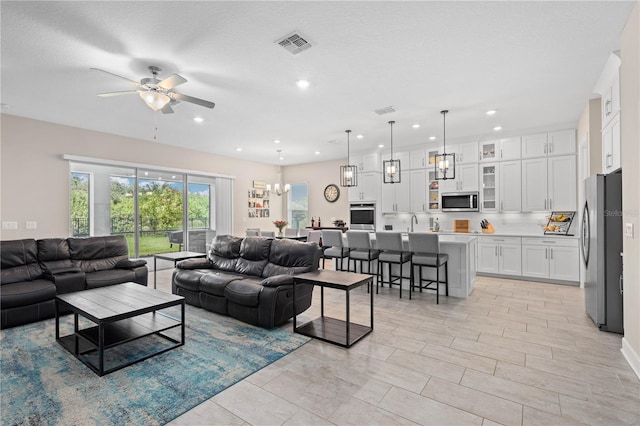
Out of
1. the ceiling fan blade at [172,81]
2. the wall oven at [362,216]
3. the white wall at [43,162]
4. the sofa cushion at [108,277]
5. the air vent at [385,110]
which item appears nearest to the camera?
the ceiling fan blade at [172,81]

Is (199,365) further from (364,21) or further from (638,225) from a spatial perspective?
(638,225)

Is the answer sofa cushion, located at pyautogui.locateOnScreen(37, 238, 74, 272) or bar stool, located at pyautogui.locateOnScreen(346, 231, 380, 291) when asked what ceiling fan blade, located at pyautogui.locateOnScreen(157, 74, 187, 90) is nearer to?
sofa cushion, located at pyautogui.locateOnScreen(37, 238, 74, 272)

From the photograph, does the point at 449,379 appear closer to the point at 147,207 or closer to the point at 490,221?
the point at 490,221

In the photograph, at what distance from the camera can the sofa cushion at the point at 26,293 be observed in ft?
11.6

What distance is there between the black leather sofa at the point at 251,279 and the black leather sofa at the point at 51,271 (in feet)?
3.53

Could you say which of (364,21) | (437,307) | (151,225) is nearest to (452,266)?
(437,307)

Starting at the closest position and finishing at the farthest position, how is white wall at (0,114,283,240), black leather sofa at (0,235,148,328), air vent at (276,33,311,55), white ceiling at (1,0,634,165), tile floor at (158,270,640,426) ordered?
tile floor at (158,270,640,426)
white ceiling at (1,0,634,165)
air vent at (276,33,311,55)
black leather sofa at (0,235,148,328)
white wall at (0,114,283,240)

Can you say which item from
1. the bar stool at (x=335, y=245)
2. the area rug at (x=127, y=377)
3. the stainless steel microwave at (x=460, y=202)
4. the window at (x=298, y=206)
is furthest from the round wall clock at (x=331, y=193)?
the area rug at (x=127, y=377)

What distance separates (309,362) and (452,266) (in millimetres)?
3091

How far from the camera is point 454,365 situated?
2709mm

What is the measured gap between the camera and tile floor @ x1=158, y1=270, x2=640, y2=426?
6.75ft

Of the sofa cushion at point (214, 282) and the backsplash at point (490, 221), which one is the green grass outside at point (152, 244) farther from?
the backsplash at point (490, 221)

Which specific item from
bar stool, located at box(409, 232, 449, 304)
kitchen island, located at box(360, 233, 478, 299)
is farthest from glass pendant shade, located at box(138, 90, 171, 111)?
kitchen island, located at box(360, 233, 478, 299)

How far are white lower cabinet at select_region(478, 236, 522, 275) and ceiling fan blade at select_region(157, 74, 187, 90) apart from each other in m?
6.00
